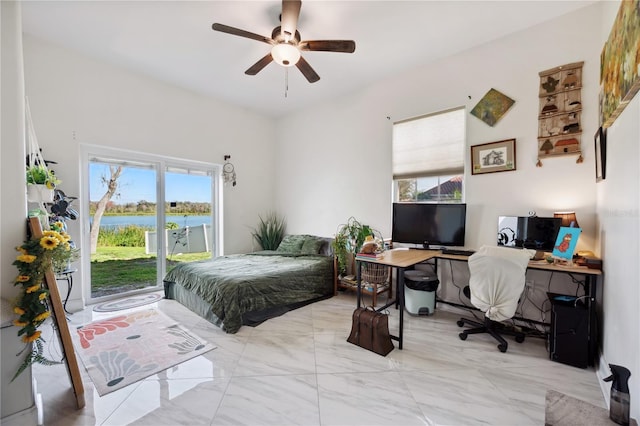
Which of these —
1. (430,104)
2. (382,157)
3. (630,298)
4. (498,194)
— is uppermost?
(430,104)

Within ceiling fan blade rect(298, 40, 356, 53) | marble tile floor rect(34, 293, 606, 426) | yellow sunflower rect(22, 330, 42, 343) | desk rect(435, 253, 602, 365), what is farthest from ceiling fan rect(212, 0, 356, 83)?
marble tile floor rect(34, 293, 606, 426)

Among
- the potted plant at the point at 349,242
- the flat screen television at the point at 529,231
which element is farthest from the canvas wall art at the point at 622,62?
the potted plant at the point at 349,242

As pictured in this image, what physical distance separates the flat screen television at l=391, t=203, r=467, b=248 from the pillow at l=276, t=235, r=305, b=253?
1.67m

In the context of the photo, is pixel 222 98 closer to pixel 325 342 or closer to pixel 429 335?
pixel 325 342

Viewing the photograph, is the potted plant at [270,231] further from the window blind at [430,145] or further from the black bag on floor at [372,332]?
the black bag on floor at [372,332]

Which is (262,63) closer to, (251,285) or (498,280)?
(251,285)

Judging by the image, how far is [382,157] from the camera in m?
3.80

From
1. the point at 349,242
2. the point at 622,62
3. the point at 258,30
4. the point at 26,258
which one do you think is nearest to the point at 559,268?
the point at 622,62

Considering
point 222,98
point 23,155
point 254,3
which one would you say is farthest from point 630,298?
point 222,98

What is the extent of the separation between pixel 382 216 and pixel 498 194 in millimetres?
1429

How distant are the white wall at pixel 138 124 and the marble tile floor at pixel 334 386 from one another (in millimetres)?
2213

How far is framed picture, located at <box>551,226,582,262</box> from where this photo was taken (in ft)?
7.29

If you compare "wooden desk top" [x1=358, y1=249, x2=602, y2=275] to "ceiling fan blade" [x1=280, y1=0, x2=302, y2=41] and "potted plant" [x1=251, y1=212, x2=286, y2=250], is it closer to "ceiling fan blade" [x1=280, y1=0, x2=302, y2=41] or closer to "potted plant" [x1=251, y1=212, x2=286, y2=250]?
"ceiling fan blade" [x1=280, y1=0, x2=302, y2=41]

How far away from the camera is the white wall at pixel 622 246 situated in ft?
4.32
